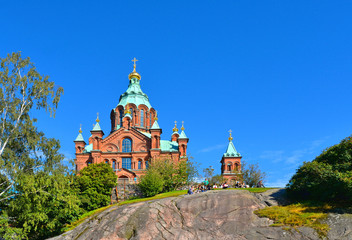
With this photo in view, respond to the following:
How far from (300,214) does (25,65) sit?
2785 cm

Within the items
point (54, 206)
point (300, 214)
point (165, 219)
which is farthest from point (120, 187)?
point (300, 214)

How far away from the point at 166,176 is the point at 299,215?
2451 cm

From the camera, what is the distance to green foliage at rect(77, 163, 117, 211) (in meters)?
41.7

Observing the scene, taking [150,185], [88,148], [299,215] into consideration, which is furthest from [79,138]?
[299,215]

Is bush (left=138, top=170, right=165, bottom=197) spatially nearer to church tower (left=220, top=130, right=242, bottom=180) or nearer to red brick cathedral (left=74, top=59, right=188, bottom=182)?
red brick cathedral (left=74, top=59, right=188, bottom=182)

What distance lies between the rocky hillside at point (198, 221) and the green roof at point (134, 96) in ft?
132

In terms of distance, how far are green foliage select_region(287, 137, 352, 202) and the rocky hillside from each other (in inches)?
87.5

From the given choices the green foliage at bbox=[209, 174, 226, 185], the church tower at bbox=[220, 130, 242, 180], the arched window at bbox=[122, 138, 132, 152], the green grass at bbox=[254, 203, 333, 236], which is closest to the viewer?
the green grass at bbox=[254, 203, 333, 236]

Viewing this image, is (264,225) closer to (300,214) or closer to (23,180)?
(300,214)

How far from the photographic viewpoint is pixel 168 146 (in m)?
66.4

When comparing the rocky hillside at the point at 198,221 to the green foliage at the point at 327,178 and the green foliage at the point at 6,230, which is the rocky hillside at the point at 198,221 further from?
the green foliage at the point at 6,230

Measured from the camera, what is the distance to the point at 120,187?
4656 cm

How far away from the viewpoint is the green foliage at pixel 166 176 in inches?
Result: 1774

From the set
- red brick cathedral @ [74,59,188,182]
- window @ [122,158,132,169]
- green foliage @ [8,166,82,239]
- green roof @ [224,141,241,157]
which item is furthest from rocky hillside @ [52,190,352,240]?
green roof @ [224,141,241,157]
